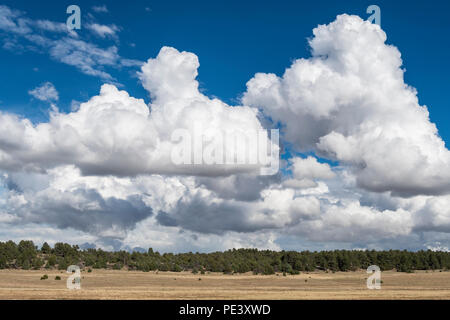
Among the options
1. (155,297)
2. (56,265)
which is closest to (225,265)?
(56,265)

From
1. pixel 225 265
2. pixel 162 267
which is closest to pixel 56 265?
pixel 162 267

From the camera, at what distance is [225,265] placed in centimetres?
19025

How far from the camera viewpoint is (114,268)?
188 metres
